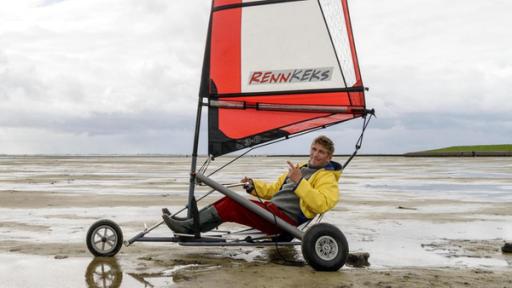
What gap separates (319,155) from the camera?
621 centimetres

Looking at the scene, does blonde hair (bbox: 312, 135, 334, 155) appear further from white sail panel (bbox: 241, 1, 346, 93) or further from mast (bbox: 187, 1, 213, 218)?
mast (bbox: 187, 1, 213, 218)

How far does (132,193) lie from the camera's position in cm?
1546

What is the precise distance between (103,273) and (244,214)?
163 centimetres

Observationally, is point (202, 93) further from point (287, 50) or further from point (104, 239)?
point (104, 239)

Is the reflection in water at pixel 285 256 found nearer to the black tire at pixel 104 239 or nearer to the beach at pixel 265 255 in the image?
the beach at pixel 265 255

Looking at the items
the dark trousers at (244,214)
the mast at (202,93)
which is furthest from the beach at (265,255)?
the mast at (202,93)

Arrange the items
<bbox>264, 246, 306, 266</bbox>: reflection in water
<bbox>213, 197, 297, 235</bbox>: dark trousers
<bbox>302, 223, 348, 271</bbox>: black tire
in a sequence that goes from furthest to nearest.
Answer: <bbox>213, 197, 297, 235</bbox>: dark trousers, <bbox>264, 246, 306, 266</bbox>: reflection in water, <bbox>302, 223, 348, 271</bbox>: black tire

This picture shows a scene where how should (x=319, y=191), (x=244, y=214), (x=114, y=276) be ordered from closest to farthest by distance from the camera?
(x=114, y=276), (x=319, y=191), (x=244, y=214)

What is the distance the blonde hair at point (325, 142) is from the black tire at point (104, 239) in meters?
2.41

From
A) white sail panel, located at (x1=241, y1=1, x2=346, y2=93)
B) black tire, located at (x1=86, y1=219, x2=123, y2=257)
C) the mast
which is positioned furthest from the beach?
white sail panel, located at (x1=241, y1=1, x2=346, y2=93)

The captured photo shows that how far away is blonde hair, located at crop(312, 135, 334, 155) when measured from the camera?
6.22 m

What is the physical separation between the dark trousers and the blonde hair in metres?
0.85

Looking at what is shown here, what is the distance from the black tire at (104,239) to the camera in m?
6.33

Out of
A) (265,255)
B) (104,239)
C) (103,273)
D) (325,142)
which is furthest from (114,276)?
(325,142)
